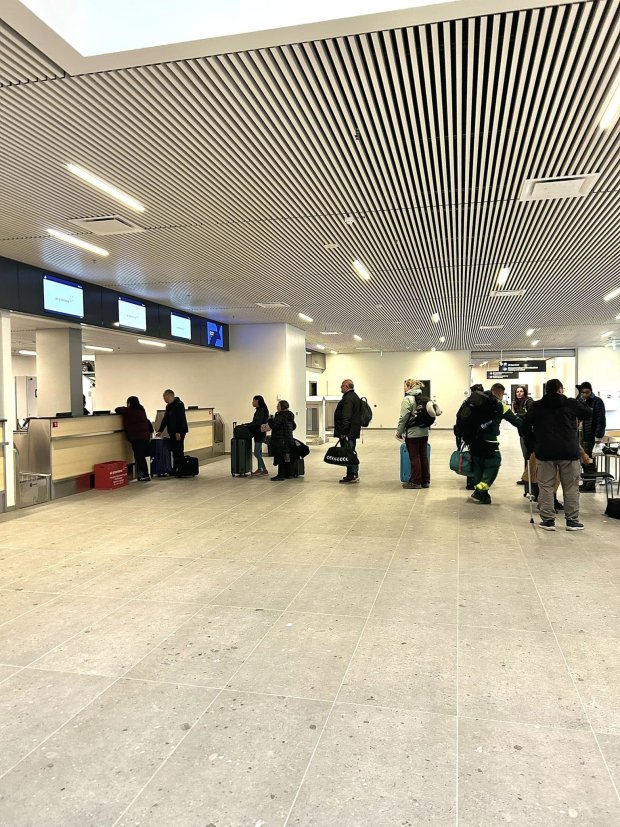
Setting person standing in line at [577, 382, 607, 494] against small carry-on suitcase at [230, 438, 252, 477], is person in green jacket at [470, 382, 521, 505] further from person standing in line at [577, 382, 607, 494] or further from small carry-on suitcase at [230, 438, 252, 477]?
small carry-on suitcase at [230, 438, 252, 477]

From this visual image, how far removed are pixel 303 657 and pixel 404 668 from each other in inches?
21.8

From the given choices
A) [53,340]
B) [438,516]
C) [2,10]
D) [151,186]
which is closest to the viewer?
[2,10]

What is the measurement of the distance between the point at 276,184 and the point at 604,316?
39.3 feet

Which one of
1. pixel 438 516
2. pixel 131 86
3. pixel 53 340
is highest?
pixel 131 86

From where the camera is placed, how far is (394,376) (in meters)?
23.7

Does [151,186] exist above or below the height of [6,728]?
above

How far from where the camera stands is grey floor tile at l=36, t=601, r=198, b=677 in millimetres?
3080

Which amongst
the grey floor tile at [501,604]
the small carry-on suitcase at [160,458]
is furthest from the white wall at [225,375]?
the grey floor tile at [501,604]

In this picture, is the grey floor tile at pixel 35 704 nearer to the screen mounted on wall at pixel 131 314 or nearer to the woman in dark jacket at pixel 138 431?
the woman in dark jacket at pixel 138 431

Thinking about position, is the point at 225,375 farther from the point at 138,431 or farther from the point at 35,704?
the point at 35,704

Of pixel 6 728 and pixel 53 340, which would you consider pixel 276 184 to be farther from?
pixel 53 340

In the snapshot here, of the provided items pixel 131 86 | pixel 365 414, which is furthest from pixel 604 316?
pixel 131 86

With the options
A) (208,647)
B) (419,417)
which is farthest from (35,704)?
(419,417)

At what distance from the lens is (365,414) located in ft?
32.0
